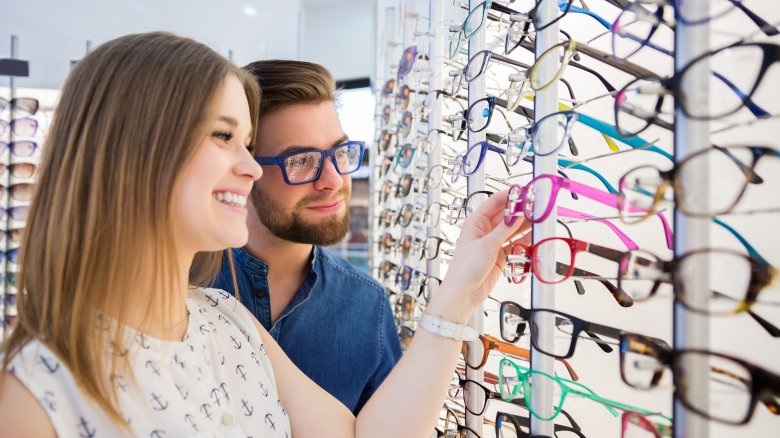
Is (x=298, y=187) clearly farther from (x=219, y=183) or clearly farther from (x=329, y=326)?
(x=219, y=183)

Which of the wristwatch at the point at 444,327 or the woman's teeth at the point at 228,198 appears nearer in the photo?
the woman's teeth at the point at 228,198

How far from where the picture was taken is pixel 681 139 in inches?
23.1

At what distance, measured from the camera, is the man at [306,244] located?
1609mm

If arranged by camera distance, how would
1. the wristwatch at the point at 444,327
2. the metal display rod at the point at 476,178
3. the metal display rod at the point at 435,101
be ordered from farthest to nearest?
the metal display rod at the point at 435,101
the metal display rod at the point at 476,178
the wristwatch at the point at 444,327

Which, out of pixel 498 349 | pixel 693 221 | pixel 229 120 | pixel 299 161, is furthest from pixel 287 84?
pixel 693 221

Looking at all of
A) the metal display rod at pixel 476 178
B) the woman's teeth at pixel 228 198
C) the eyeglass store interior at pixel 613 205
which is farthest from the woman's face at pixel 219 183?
the metal display rod at pixel 476 178

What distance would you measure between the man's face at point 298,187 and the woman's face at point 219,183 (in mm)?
520

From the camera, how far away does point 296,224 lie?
1621mm

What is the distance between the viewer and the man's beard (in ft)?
5.31

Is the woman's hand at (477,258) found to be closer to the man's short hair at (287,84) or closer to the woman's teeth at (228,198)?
the woman's teeth at (228,198)

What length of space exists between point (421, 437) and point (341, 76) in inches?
175

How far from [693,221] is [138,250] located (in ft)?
2.57

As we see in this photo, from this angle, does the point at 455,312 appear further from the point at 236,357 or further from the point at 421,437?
the point at 236,357

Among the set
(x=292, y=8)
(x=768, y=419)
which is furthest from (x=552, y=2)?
(x=292, y=8)
